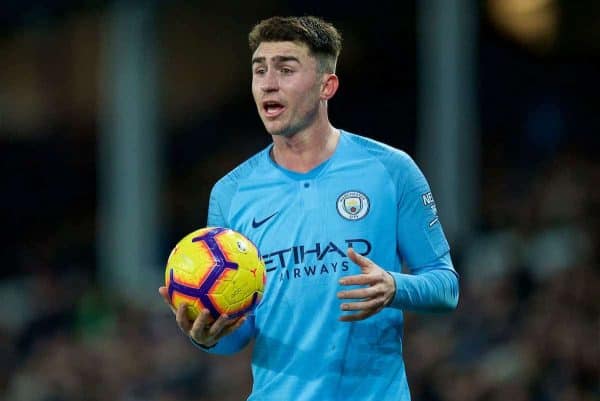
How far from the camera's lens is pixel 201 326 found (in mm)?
4344

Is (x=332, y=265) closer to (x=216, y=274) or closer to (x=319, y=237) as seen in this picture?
(x=319, y=237)

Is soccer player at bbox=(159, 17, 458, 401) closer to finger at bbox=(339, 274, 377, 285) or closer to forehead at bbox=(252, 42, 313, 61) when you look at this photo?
forehead at bbox=(252, 42, 313, 61)

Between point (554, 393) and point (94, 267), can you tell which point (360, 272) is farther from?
point (94, 267)

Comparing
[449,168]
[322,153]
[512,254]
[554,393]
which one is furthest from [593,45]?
[322,153]

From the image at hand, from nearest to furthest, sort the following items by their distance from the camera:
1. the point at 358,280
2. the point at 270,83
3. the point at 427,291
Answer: the point at 358,280
the point at 427,291
the point at 270,83

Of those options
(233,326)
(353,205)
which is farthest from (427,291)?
(233,326)

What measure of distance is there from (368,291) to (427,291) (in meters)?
0.36

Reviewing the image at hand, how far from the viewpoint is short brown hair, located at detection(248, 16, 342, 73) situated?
4727 millimetres

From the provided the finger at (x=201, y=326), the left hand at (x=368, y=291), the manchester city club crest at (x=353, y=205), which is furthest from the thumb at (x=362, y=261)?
the finger at (x=201, y=326)

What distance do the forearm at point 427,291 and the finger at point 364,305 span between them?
0.31 feet

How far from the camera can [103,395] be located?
10.9m

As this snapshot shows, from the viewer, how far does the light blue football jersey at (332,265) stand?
458cm

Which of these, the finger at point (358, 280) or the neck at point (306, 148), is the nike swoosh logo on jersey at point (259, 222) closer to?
the neck at point (306, 148)

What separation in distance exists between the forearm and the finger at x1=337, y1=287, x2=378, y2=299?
5.2 inches
